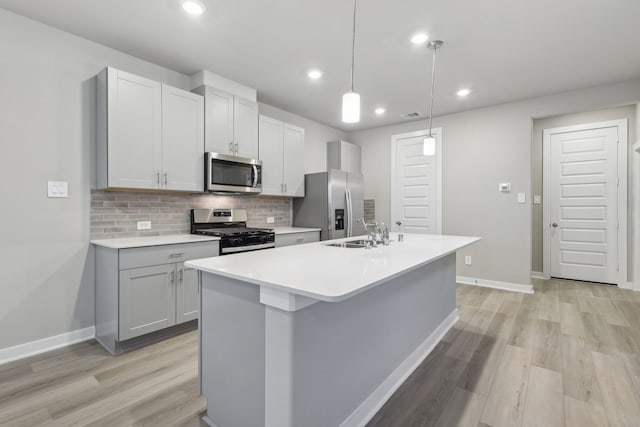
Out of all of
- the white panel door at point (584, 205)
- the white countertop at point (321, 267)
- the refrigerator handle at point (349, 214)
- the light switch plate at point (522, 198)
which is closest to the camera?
the white countertop at point (321, 267)

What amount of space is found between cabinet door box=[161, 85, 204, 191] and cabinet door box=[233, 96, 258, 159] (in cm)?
41

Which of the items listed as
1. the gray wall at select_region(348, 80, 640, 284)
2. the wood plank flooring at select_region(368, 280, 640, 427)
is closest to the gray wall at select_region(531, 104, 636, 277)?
the gray wall at select_region(348, 80, 640, 284)

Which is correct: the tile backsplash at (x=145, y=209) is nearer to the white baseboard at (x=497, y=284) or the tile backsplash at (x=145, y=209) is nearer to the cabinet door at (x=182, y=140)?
the cabinet door at (x=182, y=140)

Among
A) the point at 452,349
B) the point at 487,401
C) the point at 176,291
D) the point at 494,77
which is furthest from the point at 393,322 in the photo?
the point at 494,77

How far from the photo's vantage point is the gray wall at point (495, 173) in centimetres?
399

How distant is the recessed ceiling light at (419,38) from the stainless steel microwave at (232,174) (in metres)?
1.99

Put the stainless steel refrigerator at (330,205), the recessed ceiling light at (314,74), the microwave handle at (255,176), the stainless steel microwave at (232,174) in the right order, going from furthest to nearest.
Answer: the stainless steel refrigerator at (330,205) < the microwave handle at (255,176) < the recessed ceiling light at (314,74) < the stainless steel microwave at (232,174)

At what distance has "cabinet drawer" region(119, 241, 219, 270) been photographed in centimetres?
237

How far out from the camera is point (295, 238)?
12.8 feet

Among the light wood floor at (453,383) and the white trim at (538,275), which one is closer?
the light wood floor at (453,383)

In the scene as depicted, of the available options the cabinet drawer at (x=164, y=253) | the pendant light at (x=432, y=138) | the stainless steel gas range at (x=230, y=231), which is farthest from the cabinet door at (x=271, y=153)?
the pendant light at (x=432, y=138)

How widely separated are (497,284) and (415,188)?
1.82 m

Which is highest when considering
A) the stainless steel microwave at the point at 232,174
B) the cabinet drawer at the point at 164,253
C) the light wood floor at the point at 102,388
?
the stainless steel microwave at the point at 232,174

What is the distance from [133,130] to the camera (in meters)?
2.64
